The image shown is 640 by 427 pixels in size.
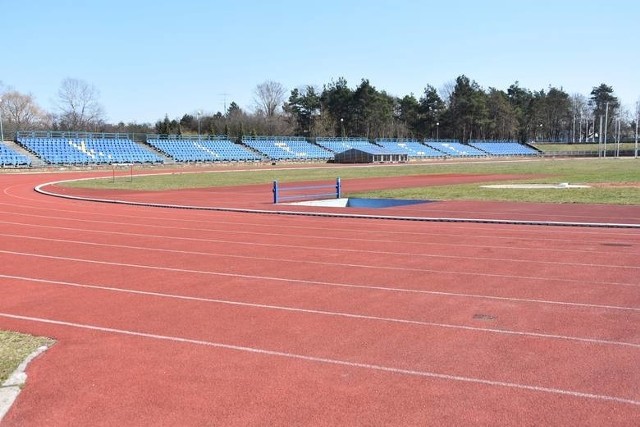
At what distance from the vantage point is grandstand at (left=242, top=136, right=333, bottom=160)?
83500mm

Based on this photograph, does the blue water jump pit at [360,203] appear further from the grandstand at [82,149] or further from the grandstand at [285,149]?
the grandstand at [285,149]

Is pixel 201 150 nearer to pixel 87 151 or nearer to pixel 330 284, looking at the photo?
pixel 87 151

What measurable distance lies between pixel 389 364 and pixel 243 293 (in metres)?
3.51

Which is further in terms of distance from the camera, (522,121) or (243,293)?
(522,121)

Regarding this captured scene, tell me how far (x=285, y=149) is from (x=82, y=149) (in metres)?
31.4

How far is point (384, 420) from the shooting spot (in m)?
4.65

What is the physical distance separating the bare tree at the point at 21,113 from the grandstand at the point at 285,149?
40.7 meters

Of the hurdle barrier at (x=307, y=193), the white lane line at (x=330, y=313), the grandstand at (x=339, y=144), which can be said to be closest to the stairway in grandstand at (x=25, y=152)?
the hurdle barrier at (x=307, y=193)

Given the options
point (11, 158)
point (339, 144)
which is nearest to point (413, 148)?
point (339, 144)

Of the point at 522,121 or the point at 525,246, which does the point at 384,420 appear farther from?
the point at 522,121

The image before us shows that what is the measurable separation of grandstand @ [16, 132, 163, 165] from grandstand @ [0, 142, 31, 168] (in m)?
2.30

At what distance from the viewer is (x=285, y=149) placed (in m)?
86.5

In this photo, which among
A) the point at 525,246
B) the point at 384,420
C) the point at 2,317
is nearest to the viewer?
the point at 384,420

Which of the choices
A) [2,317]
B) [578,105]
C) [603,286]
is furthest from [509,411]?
[578,105]
